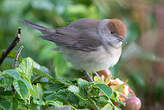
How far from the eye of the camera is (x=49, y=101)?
3.69ft

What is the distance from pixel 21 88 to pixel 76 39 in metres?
1.77

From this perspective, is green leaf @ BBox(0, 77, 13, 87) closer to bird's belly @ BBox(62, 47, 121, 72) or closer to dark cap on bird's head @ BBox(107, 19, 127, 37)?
bird's belly @ BBox(62, 47, 121, 72)

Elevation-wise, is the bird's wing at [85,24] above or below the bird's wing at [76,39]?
above

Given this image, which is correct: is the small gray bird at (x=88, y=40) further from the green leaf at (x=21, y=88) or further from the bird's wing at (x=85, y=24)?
the green leaf at (x=21, y=88)

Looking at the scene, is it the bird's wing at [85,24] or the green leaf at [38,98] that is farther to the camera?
the bird's wing at [85,24]

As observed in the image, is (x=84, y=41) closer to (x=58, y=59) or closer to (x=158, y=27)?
(x=58, y=59)

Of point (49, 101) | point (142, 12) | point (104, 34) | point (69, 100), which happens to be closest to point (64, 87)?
point (69, 100)

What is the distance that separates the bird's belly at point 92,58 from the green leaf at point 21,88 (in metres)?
1.50

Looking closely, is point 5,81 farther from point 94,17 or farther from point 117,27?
point 94,17

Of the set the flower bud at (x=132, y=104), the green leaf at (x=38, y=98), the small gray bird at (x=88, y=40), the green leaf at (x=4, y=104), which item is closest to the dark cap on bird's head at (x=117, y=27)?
the small gray bird at (x=88, y=40)

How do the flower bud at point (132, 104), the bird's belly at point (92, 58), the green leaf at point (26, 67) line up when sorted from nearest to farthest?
the green leaf at point (26, 67), the flower bud at point (132, 104), the bird's belly at point (92, 58)

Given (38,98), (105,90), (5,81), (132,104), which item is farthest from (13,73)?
(132,104)

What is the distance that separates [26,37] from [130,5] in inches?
55.5

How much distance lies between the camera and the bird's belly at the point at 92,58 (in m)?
2.59
